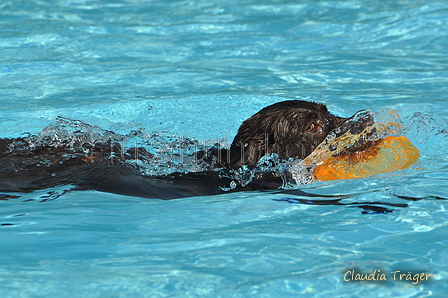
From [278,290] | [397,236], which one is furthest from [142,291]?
[397,236]

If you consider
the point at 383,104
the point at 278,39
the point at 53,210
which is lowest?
the point at 53,210

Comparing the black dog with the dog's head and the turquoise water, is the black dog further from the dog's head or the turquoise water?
the turquoise water

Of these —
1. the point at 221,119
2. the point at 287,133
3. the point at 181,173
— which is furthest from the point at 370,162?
the point at 221,119

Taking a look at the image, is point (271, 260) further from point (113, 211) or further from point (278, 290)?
point (113, 211)

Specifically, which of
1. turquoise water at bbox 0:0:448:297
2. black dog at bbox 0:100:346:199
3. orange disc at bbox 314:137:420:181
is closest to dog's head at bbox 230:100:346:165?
black dog at bbox 0:100:346:199

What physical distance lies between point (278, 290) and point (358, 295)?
374 millimetres

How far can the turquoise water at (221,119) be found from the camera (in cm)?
292

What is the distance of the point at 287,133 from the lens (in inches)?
178

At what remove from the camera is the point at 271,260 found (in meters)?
3.03

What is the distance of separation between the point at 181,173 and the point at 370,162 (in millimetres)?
1498

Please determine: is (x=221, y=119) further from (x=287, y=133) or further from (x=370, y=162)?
(x=370, y=162)

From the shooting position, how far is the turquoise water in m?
2.92

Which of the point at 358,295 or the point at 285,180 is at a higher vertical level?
the point at 285,180

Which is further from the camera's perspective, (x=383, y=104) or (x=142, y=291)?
(x=383, y=104)
